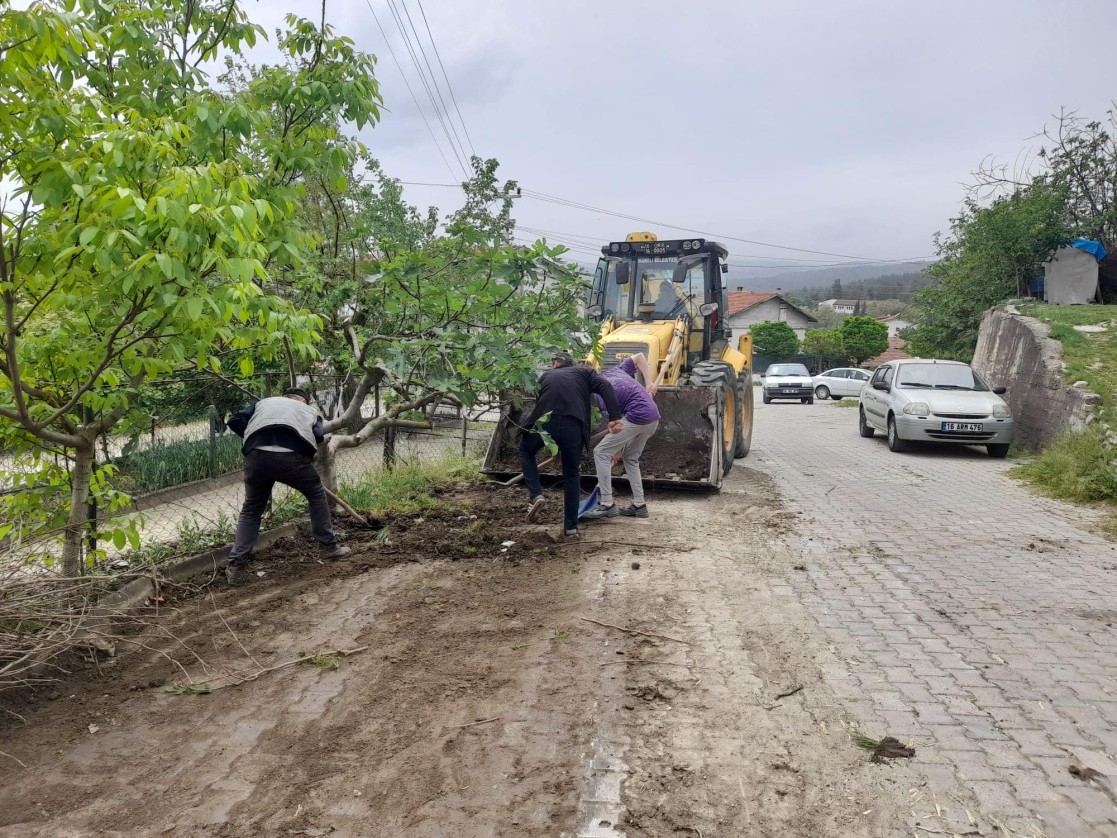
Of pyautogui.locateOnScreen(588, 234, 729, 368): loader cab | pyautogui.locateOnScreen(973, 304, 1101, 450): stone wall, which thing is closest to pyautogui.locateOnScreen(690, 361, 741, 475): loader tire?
pyautogui.locateOnScreen(588, 234, 729, 368): loader cab

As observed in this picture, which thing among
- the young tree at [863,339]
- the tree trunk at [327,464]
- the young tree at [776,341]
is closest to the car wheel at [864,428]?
the tree trunk at [327,464]

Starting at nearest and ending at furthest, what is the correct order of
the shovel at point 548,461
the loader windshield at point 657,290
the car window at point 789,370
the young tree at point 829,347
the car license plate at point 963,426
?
the shovel at point 548,461 < the loader windshield at point 657,290 < the car license plate at point 963,426 < the car window at point 789,370 < the young tree at point 829,347

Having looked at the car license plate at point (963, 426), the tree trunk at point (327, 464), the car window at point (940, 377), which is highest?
the car window at point (940, 377)

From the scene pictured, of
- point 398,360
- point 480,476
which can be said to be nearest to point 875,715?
point 398,360

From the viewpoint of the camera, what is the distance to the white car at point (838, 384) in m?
32.9

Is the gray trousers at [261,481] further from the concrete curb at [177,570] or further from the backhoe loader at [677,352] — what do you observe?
the backhoe loader at [677,352]

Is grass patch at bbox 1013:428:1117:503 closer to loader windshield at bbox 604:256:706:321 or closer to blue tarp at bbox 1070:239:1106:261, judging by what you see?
loader windshield at bbox 604:256:706:321

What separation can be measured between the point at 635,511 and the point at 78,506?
471 cm

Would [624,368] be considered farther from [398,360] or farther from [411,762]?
[411,762]

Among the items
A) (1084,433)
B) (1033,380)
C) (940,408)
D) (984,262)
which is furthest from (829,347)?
(1084,433)

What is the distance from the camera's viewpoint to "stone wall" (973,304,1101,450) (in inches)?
464

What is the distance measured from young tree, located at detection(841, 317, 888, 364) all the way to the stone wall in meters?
32.9

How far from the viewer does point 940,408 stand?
12.5m

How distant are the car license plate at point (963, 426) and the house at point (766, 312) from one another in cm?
5565
